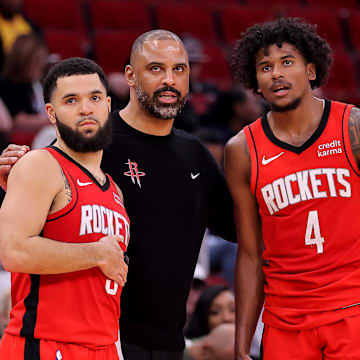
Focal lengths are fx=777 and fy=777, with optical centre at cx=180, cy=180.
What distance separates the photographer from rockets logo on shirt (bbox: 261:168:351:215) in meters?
3.92

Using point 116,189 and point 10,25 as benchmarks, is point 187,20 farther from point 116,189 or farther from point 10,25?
point 116,189

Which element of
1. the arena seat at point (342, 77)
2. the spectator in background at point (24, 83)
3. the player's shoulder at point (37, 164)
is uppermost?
the arena seat at point (342, 77)

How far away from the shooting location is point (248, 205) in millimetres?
4227

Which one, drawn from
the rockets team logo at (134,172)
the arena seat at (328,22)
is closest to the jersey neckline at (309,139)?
the rockets team logo at (134,172)

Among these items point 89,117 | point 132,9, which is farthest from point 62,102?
point 132,9

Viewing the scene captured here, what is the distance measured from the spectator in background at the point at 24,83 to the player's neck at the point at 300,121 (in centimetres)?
370

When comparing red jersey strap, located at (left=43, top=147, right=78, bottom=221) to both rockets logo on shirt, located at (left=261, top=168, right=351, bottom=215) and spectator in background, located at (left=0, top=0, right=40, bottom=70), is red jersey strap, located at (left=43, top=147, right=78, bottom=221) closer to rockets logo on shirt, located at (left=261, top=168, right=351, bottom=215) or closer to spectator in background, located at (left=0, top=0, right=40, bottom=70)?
rockets logo on shirt, located at (left=261, top=168, right=351, bottom=215)

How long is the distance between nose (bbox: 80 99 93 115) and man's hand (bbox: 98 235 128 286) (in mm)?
580

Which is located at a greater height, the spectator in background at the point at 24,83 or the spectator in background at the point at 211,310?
the spectator in background at the point at 24,83

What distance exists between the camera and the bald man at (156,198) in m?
4.07

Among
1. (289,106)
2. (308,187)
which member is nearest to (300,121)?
(289,106)

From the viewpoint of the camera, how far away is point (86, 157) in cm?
366

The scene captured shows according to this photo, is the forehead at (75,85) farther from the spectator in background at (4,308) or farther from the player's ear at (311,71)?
the spectator in background at (4,308)

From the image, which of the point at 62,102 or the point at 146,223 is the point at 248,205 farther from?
the point at 62,102
